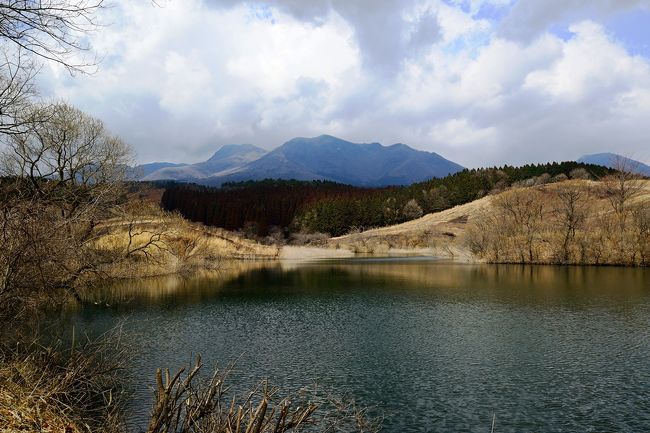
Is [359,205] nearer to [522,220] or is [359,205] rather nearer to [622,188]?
[522,220]

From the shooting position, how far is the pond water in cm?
1342

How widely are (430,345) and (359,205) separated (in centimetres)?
12456

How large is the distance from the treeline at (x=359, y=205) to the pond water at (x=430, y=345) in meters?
101

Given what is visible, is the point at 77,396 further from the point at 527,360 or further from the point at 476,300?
the point at 476,300

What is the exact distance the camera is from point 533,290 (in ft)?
122

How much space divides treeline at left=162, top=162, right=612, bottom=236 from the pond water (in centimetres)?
10126

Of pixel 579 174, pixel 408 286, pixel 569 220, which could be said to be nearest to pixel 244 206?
pixel 579 174

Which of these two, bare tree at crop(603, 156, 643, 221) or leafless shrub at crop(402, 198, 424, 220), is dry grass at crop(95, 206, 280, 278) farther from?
leafless shrub at crop(402, 198, 424, 220)

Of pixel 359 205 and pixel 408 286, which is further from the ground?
pixel 359 205

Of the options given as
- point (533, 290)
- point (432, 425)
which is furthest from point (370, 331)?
point (533, 290)

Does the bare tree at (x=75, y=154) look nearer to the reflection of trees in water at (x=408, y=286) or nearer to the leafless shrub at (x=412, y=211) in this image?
the reflection of trees in water at (x=408, y=286)

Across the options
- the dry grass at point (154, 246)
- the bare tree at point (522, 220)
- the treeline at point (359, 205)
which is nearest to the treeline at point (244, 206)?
the treeline at point (359, 205)

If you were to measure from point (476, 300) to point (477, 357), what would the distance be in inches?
578

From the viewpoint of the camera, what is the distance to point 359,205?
144625mm
